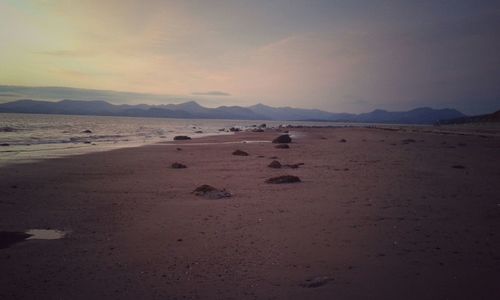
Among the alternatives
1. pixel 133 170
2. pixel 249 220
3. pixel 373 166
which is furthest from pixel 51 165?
A: pixel 373 166

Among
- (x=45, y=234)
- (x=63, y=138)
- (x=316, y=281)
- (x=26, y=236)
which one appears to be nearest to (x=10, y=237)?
(x=26, y=236)

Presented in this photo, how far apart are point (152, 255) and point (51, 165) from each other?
12.9 m

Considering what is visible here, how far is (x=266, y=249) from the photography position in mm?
5488

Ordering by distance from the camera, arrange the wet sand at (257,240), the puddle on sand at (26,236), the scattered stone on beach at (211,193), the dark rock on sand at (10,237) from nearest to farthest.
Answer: the wet sand at (257,240), the dark rock on sand at (10,237), the puddle on sand at (26,236), the scattered stone on beach at (211,193)

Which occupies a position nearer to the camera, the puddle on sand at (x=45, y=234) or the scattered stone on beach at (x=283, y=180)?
the puddle on sand at (x=45, y=234)

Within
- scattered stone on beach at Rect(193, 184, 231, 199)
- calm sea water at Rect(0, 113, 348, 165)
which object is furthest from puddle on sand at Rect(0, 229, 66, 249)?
calm sea water at Rect(0, 113, 348, 165)

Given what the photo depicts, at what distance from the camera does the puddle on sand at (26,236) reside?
5977 mm

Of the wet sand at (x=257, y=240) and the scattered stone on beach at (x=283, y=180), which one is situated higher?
the scattered stone on beach at (x=283, y=180)

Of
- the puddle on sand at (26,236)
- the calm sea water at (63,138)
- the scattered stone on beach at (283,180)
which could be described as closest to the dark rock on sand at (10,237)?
the puddle on sand at (26,236)

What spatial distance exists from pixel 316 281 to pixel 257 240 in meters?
1.69

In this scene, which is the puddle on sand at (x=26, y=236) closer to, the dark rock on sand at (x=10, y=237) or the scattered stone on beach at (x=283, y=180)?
the dark rock on sand at (x=10, y=237)

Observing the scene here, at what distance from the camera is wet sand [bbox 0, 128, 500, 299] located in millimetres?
4281

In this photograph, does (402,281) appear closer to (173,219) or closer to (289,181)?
(173,219)

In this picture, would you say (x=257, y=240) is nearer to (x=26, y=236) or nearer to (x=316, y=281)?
(x=316, y=281)
